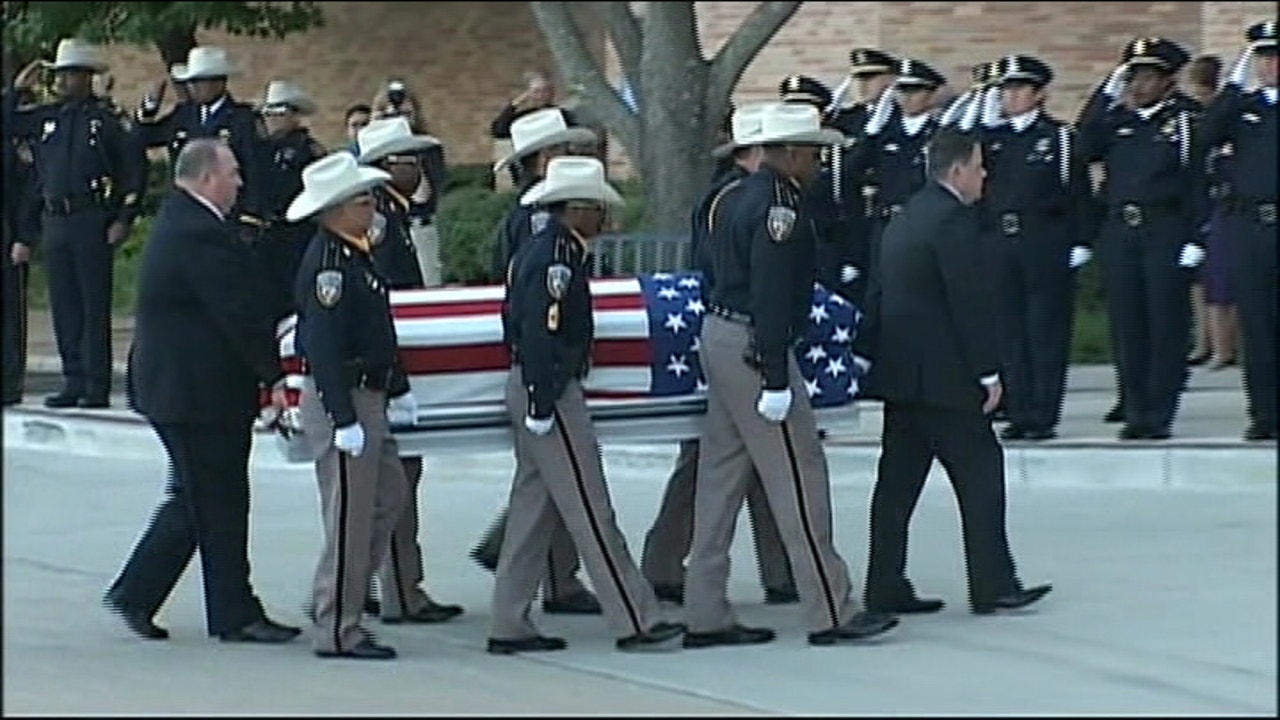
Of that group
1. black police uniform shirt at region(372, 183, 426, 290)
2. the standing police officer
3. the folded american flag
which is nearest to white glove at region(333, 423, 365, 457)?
the folded american flag

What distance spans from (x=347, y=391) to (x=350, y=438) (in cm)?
15

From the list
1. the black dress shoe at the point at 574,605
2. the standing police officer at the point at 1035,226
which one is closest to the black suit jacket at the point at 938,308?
the black dress shoe at the point at 574,605

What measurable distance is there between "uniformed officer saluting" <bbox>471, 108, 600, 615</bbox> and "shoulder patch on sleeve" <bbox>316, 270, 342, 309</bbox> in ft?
2.28

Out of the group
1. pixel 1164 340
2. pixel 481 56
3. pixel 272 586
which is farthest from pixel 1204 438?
pixel 481 56

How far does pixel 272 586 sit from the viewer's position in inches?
436

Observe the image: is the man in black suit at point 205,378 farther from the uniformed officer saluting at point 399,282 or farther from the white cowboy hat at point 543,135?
the white cowboy hat at point 543,135

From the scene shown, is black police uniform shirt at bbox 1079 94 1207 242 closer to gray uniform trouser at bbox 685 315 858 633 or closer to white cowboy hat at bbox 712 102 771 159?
white cowboy hat at bbox 712 102 771 159

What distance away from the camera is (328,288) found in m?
9.13

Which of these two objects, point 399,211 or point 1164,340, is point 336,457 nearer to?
point 399,211

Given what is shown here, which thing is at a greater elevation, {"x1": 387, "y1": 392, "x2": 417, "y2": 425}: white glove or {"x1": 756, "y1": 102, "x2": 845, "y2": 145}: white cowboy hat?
{"x1": 756, "y1": 102, "x2": 845, "y2": 145}: white cowboy hat

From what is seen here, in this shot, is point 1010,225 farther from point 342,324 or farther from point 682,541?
point 342,324

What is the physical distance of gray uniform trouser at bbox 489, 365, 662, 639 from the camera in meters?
9.41

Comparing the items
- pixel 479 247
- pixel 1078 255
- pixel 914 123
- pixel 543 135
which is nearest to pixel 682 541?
pixel 543 135

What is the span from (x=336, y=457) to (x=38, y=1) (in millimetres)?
16619
